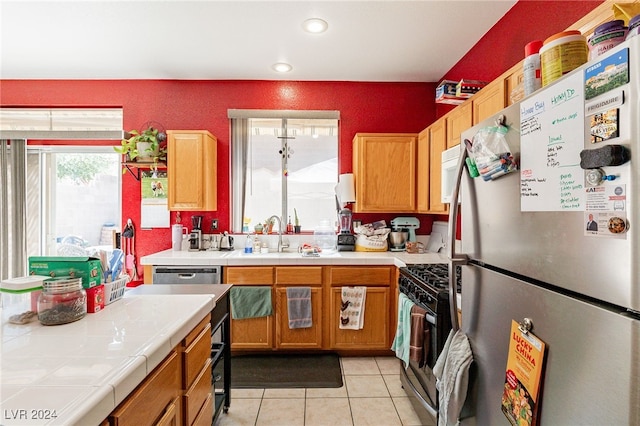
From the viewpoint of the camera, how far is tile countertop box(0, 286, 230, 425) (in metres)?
0.66

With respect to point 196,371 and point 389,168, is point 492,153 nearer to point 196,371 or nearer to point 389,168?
point 196,371

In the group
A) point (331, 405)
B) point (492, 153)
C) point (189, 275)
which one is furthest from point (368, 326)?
point (492, 153)

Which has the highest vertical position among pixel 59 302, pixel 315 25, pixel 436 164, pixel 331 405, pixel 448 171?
pixel 315 25

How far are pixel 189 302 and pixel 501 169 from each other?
1.37m

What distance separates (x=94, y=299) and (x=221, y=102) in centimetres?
275

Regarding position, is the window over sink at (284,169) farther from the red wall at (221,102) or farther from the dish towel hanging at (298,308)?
the dish towel hanging at (298,308)

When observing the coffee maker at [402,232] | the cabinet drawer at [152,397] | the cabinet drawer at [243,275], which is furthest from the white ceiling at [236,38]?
the cabinet drawer at [152,397]

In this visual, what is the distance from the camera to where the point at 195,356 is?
1294 millimetres

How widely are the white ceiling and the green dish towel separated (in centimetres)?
220

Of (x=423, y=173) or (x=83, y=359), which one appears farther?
(x=423, y=173)

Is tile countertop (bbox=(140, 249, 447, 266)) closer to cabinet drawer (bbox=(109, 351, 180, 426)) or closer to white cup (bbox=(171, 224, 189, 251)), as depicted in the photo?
white cup (bbox=(171, 224, 189, 251))

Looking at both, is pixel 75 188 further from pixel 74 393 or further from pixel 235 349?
pixel 74 393

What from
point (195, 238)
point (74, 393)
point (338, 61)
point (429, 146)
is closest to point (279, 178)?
point (195, 238)

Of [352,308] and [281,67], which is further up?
[281,67]
